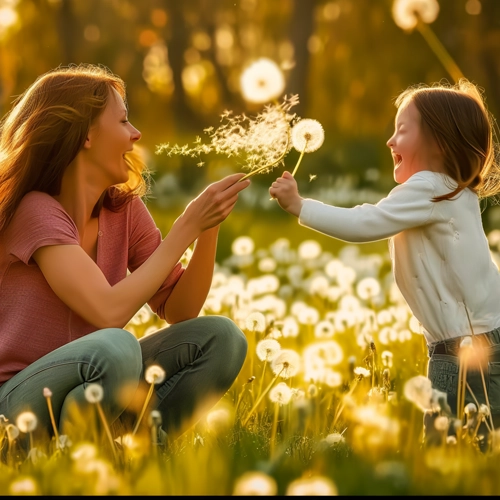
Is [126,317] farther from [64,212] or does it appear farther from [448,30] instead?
[448,30]

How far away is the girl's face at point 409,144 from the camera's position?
299cm

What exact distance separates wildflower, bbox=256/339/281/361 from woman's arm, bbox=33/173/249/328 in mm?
413

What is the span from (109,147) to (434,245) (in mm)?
1044

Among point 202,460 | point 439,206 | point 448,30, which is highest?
point 448,30

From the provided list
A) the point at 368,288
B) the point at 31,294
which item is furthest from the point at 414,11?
the point at 31,294

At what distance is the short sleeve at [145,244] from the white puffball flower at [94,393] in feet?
2.59

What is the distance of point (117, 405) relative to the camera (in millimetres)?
2625

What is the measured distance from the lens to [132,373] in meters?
2.62

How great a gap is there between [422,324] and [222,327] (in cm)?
62

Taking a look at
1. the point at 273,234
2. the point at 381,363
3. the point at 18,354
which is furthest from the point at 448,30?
the point at 18,354

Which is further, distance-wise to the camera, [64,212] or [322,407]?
[322,407]

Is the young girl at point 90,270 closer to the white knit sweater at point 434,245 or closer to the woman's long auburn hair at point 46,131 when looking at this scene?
the woman's long auburn hair at point 46,131

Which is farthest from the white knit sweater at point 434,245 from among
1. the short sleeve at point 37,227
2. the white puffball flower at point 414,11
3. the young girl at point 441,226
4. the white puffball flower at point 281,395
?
the white puffball flower at point 414,11

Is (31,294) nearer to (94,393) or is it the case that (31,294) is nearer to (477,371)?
(94,393)
